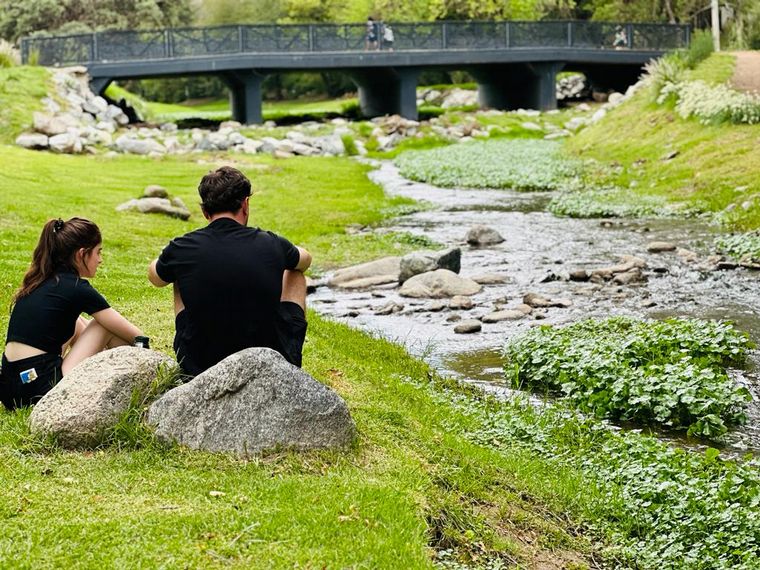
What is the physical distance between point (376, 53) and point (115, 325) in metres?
39.5

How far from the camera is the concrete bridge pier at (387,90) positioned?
4734 centimetres

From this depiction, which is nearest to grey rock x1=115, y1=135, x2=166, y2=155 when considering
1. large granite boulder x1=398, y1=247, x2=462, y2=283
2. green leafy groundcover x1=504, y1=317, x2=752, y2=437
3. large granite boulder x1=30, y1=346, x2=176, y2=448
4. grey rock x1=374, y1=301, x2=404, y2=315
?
large granite boulder x1=398, y1=247, x2=462, y2=283

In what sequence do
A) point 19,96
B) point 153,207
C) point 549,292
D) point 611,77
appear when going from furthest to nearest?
point 611,77 → point 19,96 → point 153,207 → point 549,292

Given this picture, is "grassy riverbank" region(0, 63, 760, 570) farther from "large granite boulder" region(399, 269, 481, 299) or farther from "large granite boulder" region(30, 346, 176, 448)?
"large granite boulder" region(399, 269, 481, 299)

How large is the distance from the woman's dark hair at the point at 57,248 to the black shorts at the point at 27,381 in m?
0.49

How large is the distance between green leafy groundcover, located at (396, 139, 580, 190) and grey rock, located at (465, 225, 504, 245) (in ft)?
25.8

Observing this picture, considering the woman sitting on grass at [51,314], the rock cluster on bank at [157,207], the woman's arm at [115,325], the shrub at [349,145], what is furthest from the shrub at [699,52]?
the woman sitting on grass at [51,314]

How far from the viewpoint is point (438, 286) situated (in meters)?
14.0

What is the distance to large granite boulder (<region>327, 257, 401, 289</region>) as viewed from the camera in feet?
48.9

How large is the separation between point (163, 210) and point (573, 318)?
993 centimetres

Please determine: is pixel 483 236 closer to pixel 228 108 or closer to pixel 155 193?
pixel 155 193

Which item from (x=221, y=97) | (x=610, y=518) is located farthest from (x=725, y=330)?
(x=221, y=97)

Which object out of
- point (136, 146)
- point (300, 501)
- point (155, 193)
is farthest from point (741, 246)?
point (136, 146)

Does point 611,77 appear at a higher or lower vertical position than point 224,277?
higher
